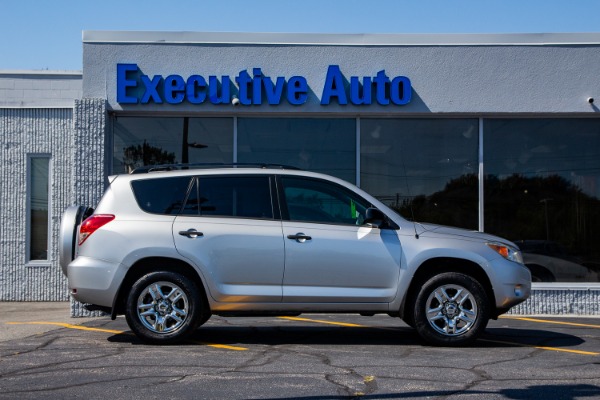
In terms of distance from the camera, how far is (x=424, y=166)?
1377 cm

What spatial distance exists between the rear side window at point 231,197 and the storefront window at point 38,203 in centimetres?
620

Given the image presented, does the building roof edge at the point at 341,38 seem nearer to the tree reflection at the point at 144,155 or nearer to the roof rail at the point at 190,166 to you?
the tree reflection at the point at 144,155

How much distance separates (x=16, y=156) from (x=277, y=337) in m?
6.82

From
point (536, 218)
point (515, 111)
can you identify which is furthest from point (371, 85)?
point (536, 218)

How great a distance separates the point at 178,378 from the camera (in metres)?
7.16

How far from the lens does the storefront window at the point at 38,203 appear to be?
48.7 ft

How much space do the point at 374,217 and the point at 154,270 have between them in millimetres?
2290

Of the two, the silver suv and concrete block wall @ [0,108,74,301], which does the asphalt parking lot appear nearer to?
the silver suv

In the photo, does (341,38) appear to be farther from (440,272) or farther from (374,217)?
(440,272)

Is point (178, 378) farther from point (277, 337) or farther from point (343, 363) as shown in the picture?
point (277, 337)

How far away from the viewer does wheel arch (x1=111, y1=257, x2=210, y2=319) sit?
9.25m

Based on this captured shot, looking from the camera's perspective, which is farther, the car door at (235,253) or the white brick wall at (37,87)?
the white brick wall at (37,87)

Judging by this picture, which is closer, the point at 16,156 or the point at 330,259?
the point at 330,259

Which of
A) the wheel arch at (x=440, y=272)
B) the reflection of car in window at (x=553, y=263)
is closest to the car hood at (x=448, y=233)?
the wheel arch at (x=440, y=272)
